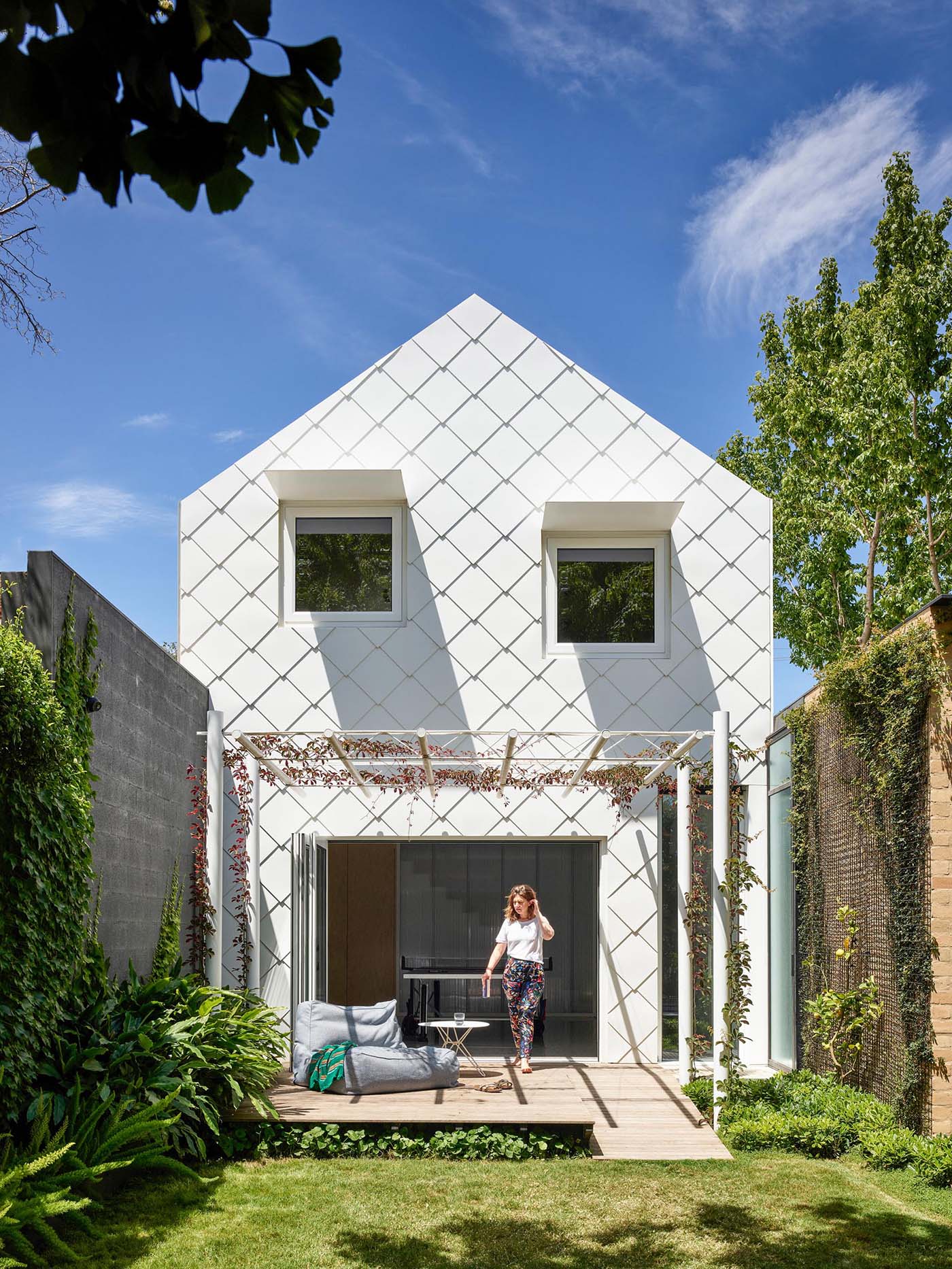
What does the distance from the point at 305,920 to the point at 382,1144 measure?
273 cm

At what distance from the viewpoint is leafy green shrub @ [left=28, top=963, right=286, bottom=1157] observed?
19.5ft

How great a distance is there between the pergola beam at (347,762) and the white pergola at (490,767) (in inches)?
0.4

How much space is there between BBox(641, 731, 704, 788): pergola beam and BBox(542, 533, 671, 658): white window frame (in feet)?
3.63

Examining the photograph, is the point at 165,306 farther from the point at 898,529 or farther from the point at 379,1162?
the point at 898,529

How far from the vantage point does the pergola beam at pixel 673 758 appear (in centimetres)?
846

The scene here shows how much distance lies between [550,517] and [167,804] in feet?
13.4

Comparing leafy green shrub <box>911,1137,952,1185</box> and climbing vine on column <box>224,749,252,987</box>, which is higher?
climbing vine on column <box>224,749,252,987</box>

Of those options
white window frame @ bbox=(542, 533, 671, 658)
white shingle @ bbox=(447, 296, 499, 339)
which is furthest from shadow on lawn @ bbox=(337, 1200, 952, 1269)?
white shingle @ bbox=(447, 296, 499, 339)

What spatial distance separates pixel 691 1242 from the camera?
542 cm

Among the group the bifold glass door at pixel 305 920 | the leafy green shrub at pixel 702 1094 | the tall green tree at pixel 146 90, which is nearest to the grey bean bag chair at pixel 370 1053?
the bifold glass door at pixel 305 920

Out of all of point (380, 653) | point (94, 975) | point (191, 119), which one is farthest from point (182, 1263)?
point (380, 653)

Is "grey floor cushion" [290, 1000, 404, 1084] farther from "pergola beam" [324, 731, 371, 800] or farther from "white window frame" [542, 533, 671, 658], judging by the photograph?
"white window frame" [542, 533, 671, 658]

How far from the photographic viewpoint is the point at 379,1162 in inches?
272

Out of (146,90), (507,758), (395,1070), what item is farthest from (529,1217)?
(146,90)
